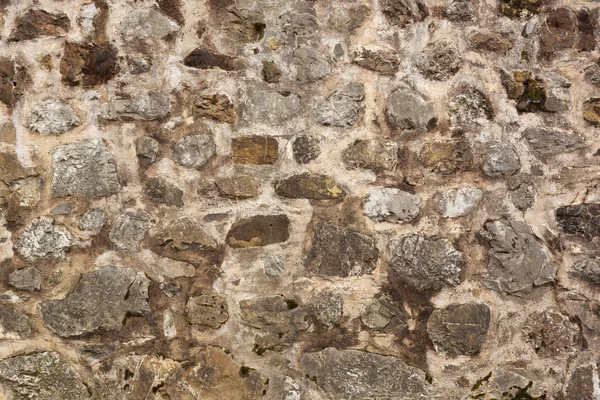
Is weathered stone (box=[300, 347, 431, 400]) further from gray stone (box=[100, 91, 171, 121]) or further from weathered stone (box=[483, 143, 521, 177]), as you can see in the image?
gray stone (box=[100, 91, 171, 121])

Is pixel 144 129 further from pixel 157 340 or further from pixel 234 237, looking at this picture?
pixel 157 340

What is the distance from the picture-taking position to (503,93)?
2139 millimetres

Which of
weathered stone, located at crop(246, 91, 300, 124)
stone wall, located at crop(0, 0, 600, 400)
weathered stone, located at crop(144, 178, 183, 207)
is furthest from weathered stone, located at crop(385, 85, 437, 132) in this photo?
weathered stone, located at crop(144, 178, 183, 207)

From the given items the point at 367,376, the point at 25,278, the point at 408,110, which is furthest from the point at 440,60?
the point at 25,278

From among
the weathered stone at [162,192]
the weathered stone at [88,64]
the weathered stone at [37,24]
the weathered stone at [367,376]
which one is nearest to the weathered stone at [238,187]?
the weathered stone at [162,192]

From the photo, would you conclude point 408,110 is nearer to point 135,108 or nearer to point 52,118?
point 135,108

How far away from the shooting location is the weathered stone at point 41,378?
208cm

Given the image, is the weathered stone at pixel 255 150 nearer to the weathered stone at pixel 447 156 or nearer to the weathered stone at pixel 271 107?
the weathered stone at pixel 271 107

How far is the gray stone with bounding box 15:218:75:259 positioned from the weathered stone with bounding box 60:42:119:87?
50 centimetres

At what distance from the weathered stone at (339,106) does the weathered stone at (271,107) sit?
0.30ft

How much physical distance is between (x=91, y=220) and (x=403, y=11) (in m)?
1.35

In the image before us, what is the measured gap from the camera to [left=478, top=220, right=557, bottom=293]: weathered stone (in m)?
2.10

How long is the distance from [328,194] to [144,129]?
2.29 feet

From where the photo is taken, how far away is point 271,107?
2104mm
